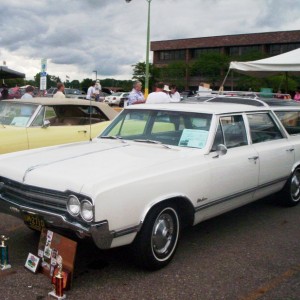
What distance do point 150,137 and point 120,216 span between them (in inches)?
62.7

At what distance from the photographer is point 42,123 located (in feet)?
23.4

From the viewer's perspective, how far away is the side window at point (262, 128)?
17.2 feet

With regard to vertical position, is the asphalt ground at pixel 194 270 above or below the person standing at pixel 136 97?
below

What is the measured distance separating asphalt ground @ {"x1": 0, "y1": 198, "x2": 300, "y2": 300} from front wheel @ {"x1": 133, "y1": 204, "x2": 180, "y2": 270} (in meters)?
0.11

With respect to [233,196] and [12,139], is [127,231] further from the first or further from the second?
[12,139]

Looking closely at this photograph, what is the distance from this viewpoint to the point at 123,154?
165 inches

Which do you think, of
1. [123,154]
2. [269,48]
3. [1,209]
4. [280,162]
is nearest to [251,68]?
[280,162]

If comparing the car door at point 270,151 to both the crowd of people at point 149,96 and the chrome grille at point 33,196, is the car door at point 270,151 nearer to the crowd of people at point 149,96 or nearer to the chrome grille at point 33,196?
the chrome grille at point 33,196

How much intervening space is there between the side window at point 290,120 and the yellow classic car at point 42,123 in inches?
110

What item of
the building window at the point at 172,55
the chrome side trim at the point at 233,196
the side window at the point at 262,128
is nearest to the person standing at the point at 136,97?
the side window at the point at 262,128

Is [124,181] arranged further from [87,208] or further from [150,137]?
[150,137]

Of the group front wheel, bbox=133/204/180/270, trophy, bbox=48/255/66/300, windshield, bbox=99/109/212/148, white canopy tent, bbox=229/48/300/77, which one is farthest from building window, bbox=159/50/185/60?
trophy, bbox=48/255/66/300

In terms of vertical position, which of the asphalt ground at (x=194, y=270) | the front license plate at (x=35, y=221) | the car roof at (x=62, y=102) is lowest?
the asphalt ground at (x=194, y=270)

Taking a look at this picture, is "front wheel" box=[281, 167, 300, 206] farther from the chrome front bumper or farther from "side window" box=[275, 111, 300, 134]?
the chrome front bumper
